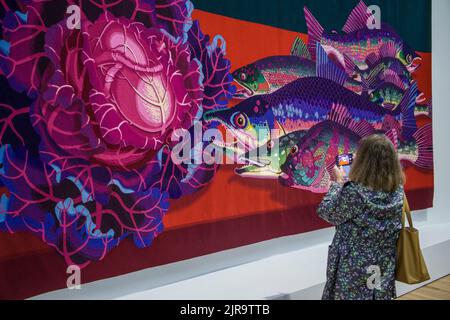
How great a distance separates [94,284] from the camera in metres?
2.44

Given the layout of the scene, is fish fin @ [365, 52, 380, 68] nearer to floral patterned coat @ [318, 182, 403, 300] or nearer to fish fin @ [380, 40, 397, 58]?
fish fin @ [380, 40, 397, 58]

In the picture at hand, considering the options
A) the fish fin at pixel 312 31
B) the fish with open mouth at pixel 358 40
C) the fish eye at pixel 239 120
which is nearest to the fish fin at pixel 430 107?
the fish with open mouth at pixel 358 40

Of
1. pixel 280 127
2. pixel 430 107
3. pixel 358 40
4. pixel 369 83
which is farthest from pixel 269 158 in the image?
pixel 430 107

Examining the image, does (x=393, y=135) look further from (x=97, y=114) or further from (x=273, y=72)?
(x=97, y=114)

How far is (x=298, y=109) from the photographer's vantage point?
3426mm

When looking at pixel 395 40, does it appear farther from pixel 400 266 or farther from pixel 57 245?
pixel 57 245

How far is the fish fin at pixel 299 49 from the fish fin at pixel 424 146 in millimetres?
1753

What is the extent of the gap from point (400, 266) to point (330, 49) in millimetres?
2113

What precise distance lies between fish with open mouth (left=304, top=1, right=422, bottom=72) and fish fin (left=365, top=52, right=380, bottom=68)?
0.03m

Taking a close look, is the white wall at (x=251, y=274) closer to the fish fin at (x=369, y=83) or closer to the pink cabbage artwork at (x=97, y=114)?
the pink cabbage artwork at (x=97, y=114)

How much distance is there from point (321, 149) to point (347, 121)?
1.38 feet

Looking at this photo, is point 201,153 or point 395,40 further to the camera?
point 395,40

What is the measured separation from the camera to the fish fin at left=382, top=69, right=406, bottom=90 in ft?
13.8

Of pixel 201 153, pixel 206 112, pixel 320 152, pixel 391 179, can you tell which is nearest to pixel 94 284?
pixel 201 153
